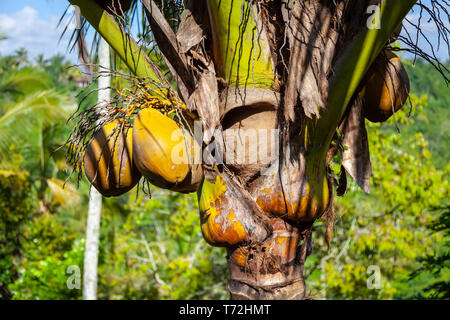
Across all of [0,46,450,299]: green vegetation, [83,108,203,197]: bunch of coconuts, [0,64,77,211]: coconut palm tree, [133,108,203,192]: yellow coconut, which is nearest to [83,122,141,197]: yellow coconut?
[83,108,203,197]: bunch of coconuts

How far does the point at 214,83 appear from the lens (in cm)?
174

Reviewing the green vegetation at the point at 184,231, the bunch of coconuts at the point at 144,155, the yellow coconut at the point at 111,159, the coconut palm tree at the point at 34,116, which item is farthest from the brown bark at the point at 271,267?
the coconut palm tree at the point at 34,116

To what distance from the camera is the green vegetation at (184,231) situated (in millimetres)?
6469

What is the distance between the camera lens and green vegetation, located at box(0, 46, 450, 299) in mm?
6469

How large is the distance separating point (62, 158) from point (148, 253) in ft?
10.2

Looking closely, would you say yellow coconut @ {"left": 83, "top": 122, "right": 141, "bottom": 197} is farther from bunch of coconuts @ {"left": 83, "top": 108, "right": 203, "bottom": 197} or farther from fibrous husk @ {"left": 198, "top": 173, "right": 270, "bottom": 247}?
fibrous husk @ {"left": 198, "top": 173, "right": 270, "bottom": 247}

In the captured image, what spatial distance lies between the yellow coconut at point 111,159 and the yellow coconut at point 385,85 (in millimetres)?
993

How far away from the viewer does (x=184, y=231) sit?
715 cm

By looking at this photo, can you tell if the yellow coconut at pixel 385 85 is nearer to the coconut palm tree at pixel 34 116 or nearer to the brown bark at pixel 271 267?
the brown bark at pixel 271 267

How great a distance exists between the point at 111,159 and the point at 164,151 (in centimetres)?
26

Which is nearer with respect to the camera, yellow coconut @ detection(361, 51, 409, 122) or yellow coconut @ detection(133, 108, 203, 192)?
yellow coconut @ detection(133, 108, 203, 192)

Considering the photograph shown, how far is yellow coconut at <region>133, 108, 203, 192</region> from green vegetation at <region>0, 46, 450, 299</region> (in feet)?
11.9

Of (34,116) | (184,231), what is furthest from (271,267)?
Result: (34,116)
